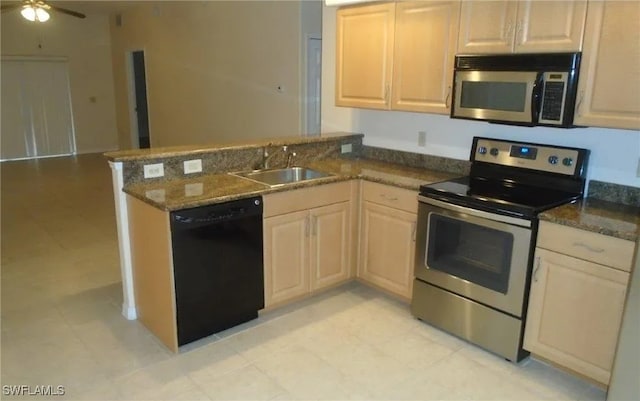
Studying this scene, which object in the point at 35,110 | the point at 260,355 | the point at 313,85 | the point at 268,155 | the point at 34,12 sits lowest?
the point at 260,355

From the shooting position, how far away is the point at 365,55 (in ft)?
11.5

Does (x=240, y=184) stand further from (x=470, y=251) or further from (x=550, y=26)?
(x=550, y=26)

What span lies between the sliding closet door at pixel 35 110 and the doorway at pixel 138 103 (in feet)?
4.17

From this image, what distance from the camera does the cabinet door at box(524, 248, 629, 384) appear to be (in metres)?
2.31

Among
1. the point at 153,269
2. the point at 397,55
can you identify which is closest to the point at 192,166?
the point at 153,269

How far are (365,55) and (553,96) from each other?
4.71ft

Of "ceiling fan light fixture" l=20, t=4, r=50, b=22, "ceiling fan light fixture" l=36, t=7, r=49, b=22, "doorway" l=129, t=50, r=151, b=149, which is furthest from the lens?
"doorway" l=129, t=50, r=151, b=149

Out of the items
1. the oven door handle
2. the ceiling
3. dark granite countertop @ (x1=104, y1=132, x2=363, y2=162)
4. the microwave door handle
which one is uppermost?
the ceiling

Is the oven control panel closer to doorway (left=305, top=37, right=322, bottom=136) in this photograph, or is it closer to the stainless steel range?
the stainless steel range

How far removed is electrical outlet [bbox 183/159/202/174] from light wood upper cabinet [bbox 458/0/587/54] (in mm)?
1833

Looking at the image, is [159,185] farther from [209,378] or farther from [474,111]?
[474,111]

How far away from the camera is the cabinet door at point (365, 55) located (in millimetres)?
3363

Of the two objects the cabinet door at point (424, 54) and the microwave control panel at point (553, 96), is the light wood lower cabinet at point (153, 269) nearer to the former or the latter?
the cabinet door at point (424, 54)

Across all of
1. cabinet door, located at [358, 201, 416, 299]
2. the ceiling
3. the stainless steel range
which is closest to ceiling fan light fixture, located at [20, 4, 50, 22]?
the ceiling
